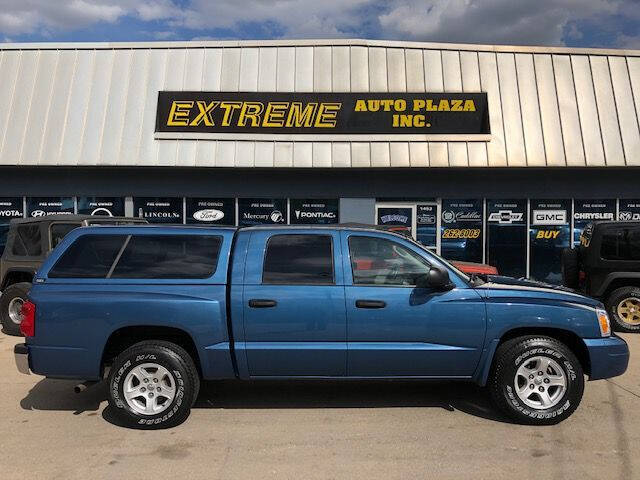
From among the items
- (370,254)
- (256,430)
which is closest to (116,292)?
(256,430)

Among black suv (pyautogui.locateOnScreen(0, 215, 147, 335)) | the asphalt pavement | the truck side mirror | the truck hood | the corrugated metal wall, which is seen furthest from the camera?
the corrugated metal wall

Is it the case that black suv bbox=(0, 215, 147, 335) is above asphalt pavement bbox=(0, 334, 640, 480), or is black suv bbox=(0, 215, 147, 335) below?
above

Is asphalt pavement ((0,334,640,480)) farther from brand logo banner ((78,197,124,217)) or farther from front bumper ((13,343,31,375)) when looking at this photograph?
brand logo banner ((78,197,124,217))

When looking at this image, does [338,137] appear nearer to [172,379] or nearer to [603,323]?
[603,323]

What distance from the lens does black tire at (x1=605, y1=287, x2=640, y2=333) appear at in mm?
8750

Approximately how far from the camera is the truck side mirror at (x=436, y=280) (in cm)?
449

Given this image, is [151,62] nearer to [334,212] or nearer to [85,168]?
[85,168]

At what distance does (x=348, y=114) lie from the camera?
12.9m

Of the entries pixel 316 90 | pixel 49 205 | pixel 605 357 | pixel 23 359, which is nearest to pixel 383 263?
pixel 605 357

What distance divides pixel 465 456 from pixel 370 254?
1799 millimetres

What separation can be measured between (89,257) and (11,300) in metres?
4.99

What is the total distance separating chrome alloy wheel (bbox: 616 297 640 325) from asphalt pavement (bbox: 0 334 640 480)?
11.3 ft

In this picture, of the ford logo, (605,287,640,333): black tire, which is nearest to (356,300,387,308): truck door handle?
(605,287,640,333): black tire

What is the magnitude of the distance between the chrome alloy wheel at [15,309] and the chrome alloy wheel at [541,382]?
7712mm
